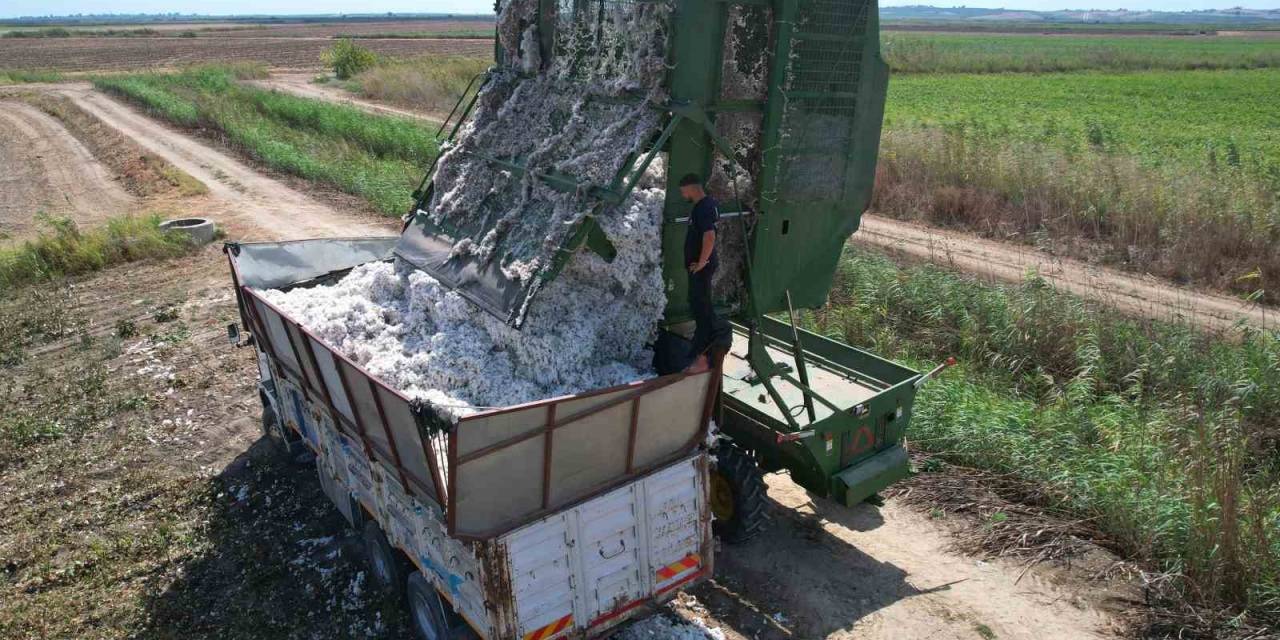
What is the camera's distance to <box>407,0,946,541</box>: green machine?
5.64 meters

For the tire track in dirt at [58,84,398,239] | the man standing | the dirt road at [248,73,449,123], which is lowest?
the tire track in dirt at [58,84,398,239]

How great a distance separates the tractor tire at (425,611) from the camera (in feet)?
16.6

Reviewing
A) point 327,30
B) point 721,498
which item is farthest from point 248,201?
point 327,30

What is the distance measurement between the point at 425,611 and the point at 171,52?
224 ft

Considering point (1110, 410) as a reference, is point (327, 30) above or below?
above

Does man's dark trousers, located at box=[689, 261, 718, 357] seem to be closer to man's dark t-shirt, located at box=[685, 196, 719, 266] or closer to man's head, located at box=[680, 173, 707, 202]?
man's dark t-shirt, located at box=[685, 196, 719, 266]

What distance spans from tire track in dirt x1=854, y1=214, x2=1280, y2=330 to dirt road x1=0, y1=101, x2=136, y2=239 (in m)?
15.4

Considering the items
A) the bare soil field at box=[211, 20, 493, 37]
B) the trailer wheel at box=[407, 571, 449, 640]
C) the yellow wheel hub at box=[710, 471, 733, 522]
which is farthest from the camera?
the bare soil field at box=[211, 20, 493, 37]

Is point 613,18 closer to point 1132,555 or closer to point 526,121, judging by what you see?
point 526,121

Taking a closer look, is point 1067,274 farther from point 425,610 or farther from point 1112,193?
point 425,610

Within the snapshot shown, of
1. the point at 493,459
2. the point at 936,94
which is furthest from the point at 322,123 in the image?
the point at 936,94

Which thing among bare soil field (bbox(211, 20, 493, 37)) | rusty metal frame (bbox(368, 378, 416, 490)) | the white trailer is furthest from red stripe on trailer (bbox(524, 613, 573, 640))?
bare soil field (bbox(211, 20, 493, 37))

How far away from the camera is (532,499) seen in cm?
441

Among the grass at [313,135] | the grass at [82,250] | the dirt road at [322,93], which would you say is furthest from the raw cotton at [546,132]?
the dirt road at [322,93]
